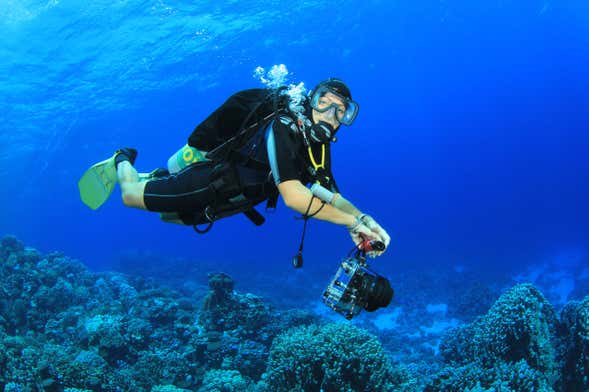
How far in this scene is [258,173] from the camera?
4023mm

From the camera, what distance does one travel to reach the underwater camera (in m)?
3.32

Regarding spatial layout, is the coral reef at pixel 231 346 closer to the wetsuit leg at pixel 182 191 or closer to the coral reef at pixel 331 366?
the coral reef at pixel 331 366

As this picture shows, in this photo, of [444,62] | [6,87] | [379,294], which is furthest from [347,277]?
[444,62]

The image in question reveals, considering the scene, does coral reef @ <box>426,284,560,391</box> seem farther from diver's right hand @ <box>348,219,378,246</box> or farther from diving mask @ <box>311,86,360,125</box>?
diving mask @ <box>311,86,360,125</box>

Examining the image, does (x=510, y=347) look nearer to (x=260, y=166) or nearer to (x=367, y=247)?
(x=367, y=247)

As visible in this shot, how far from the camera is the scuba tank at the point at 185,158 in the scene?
4.57m

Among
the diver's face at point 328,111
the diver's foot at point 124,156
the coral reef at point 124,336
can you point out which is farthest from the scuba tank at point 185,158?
the coral reef at point 124,336

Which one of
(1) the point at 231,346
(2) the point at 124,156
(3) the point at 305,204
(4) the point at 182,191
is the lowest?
(3) the point at 305,204

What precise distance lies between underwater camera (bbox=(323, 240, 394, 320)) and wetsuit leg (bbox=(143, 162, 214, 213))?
1.70 metres

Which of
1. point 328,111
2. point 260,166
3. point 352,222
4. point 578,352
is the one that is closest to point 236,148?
point 260,166

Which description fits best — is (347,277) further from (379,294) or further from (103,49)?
(103,49)

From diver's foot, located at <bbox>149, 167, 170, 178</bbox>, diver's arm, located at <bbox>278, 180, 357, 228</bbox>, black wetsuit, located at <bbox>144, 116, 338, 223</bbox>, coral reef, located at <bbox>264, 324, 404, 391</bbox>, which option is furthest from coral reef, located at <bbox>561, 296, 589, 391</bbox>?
diver's foot, located at <bbox>149, 167, 170, 178</bbox>

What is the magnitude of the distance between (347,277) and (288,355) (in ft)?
13.7

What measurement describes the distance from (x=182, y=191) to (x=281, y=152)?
158 cm
